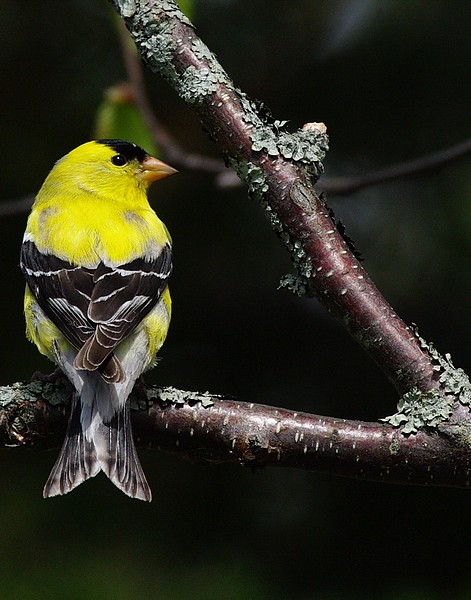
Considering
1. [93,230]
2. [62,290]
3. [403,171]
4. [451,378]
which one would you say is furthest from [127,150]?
[451,378]

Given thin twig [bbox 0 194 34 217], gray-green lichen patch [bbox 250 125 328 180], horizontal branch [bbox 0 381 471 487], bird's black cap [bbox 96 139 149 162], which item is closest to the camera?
horizontal branch [bbox 0 381 471 487]

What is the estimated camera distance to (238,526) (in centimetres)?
394

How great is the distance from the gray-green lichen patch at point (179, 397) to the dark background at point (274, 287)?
3.37 feet

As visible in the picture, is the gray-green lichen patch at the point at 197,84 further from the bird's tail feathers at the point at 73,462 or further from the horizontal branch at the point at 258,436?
the bird's tail feathers at the point at 73,462

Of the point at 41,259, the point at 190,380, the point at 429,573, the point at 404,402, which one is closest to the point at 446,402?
the point at 404,402

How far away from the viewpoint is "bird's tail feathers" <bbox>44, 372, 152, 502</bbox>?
2.86m

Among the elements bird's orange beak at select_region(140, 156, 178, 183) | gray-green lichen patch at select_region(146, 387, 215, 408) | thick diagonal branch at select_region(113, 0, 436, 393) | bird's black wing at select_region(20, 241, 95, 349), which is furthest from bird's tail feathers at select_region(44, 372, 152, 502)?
bird's orange beak at select_region(140, 156, 178, 183)

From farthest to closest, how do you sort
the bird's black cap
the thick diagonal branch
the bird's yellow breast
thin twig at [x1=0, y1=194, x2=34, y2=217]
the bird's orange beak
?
the bird's black cap < the bird's orange beak < thin twig at [x1=0, y1=194, x2=34, y2=217] < the bird's yellow breast < the thick diagonal branch

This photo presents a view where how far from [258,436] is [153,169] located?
2169 millimetres

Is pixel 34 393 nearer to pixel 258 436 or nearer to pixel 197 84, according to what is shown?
pixel 258 436

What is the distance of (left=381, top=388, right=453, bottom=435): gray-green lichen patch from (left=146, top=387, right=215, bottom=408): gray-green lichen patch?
55 centimetres

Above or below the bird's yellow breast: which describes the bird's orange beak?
above

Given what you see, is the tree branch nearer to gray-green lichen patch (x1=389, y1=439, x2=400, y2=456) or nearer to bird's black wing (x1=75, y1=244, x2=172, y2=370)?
gray-green lichen patch (x1=389, y1=439, x2=400, y2=456)

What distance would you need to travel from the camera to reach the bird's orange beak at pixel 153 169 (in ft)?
14.5
